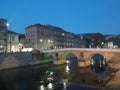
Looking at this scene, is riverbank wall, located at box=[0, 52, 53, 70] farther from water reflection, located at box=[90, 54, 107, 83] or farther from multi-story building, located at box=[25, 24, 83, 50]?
multi-story building, located at box=[25, 24, 83, 50]

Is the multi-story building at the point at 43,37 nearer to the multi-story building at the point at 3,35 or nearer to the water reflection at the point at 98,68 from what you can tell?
the multi-story building at the point at 3,35

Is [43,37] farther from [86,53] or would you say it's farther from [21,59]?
[86,53]

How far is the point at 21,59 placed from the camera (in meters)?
63.1

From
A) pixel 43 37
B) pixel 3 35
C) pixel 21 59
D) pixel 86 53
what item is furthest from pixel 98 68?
pixel 43 37

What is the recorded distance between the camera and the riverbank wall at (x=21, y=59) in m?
57.0

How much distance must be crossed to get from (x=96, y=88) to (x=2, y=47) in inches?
2109

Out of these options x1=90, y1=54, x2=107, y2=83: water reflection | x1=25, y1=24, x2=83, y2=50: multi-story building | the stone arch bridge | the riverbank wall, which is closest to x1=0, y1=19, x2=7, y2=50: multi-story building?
x1=25, y1=24, x2=83, y2=50: multi-story building

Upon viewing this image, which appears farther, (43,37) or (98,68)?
(43,37)

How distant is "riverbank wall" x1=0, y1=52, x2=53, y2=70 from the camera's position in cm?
5700

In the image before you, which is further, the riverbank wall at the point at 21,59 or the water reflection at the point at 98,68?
the riverbank wall at the point at 21,59

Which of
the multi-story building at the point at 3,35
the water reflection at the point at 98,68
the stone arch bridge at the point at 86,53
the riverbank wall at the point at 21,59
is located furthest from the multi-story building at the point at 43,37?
the water reflection at the point at 98,68

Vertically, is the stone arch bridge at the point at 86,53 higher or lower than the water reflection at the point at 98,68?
higher

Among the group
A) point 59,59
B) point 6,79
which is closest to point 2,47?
point 59,59

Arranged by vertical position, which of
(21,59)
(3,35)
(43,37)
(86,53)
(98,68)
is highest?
(43,37)
